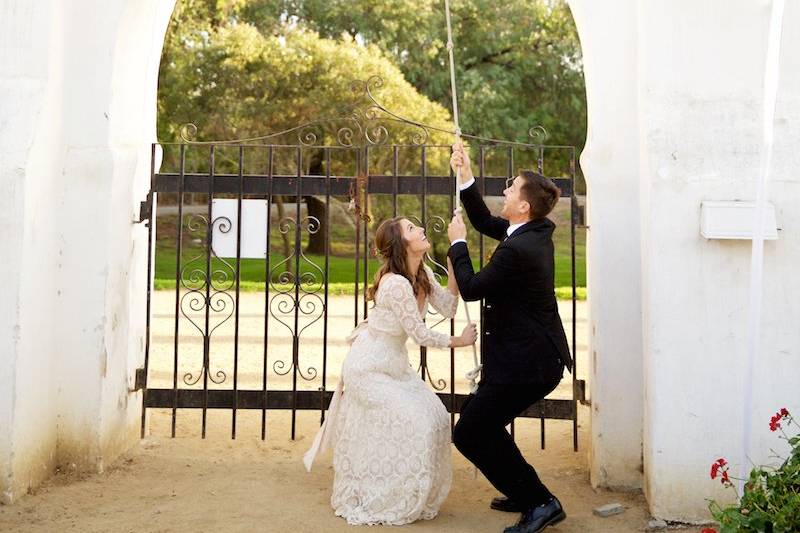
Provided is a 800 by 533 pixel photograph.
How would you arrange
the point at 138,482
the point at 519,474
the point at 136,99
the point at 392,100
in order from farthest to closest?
the point at 392,100
the point at 136,99
the point at 138,482
the point at 519,474

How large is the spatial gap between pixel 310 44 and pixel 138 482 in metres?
11.4

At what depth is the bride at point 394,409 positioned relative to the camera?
4.57 m

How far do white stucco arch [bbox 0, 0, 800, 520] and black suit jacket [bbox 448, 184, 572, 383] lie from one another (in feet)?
1.79

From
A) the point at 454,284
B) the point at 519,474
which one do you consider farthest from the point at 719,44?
the point at 519,474

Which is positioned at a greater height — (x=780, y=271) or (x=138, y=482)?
(x=780, y=271)

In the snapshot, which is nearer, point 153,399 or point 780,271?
point 780,271

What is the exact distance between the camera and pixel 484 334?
15.3 feet

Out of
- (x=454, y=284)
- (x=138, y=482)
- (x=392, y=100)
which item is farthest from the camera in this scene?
(x=392, y=100)

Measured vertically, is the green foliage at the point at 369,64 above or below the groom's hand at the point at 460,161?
above

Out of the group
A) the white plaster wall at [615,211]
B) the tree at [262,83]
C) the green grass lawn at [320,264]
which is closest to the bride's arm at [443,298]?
the white plaster wall at [615,211]

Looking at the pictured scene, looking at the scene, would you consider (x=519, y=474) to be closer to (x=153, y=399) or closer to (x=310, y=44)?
(x=153, y=399)

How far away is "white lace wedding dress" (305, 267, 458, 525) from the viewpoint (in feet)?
15.0

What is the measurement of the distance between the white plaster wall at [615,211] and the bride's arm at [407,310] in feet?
3.43

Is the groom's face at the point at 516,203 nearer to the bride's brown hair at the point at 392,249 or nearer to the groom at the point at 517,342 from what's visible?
the groom at the point at 517,342
